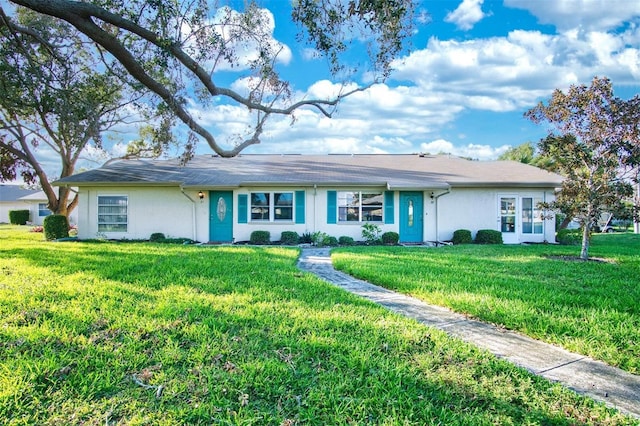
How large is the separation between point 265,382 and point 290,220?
12.1m

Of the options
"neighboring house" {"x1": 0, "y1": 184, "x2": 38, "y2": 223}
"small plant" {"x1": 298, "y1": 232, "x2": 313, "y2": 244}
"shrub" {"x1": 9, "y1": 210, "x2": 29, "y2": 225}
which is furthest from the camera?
"neighboring house" {"x1": 0, "y1": 184, "x2": 38, "y2": 223}

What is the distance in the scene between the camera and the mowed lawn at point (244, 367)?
2.56 meters

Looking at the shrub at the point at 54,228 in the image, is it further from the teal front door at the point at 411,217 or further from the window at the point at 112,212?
the teal front door at the point at 411,217

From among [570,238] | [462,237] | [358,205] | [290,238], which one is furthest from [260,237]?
[570,238]

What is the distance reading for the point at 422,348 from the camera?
3621 mm

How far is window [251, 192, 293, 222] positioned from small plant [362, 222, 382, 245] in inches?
122

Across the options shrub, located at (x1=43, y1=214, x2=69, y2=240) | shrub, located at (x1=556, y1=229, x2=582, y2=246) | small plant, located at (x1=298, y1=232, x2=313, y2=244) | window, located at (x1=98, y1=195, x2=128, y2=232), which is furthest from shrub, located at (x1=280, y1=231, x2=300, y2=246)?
shrub, located at (x1=556, y1=229, x2=582, y2=246)

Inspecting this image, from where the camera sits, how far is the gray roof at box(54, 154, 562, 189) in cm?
1444

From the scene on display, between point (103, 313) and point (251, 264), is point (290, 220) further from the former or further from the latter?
point (103, 313)

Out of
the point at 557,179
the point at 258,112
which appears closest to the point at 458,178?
the point at 557,179

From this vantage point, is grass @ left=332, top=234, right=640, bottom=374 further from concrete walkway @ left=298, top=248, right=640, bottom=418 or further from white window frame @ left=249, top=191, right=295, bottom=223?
white window frame @ left=249, top=191, right=295, bottom=223

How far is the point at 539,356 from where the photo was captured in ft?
11.9

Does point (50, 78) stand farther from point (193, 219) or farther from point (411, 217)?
point (411, 217)

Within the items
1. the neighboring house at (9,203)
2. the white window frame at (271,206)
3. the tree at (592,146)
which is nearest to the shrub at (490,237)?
the tree at (592,146)
